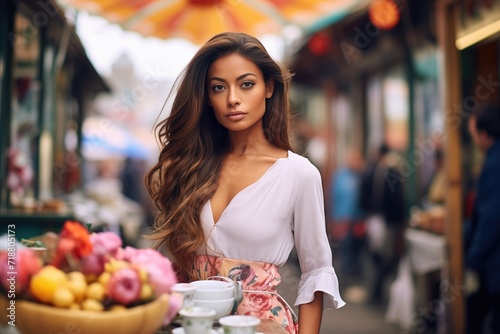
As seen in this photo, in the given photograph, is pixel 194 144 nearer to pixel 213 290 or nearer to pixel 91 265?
pixel 213 290

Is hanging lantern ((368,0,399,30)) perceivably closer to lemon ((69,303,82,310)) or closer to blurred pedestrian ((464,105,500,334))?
blurred pedestrian ((464,105,500,334))

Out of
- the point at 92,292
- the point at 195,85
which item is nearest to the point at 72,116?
the point at 195,85

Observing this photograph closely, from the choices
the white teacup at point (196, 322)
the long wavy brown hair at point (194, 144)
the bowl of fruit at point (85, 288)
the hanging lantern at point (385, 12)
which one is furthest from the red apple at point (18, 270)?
the hanging lantern at point (385, 12)

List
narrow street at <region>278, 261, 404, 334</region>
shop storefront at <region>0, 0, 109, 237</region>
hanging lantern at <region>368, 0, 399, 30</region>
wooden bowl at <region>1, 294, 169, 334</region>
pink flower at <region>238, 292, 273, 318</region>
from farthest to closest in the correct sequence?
hanging lantern at <region>368, 0, 399, 30</region>, narrow street at <region>278, 261, 404, 334</region>, shop storefront at <region>0, 0, 109, 237</region>, pink flower at <region>238, 292, 273, 318</region>, wooden bowl at <region>1, 294, 169, 334</region>

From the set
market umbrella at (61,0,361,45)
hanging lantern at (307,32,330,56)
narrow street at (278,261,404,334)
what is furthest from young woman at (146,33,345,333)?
hanging lantern at (307,32,330,56)

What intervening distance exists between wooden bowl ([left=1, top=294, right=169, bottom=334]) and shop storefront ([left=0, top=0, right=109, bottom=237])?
3474 millimetres

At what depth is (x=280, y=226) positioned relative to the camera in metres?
2.03

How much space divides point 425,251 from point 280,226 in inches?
168

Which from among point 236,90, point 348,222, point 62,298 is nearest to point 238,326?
point 62,298

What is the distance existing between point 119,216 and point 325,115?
7.88m

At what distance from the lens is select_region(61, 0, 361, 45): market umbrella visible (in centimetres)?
560

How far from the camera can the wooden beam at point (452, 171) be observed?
5.25 m

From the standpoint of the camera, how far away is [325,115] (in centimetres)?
1509

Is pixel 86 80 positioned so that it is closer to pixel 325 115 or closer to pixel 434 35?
pixel 325 115
